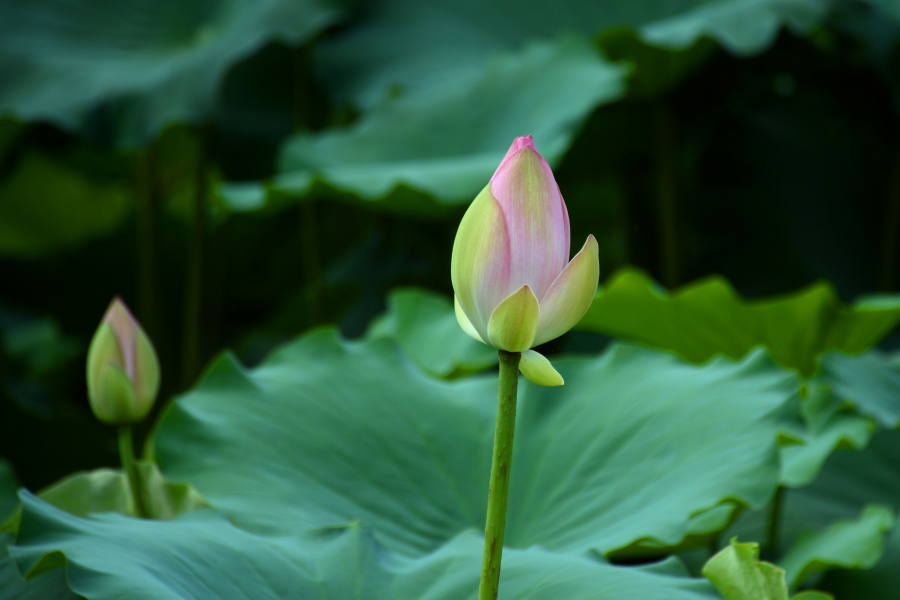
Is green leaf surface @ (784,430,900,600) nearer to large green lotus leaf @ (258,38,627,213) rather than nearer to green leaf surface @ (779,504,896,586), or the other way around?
green leaf surface @ (779,504,896,586)

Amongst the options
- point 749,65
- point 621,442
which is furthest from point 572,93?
point 621,442

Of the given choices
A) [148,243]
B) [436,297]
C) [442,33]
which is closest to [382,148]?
[442,33]

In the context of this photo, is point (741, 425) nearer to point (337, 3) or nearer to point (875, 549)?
point (875, 549)

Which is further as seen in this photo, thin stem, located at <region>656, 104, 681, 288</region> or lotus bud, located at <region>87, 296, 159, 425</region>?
thin stem, located at <region>656, 104, 681, 288</region>

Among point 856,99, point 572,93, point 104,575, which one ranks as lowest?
point 104,575

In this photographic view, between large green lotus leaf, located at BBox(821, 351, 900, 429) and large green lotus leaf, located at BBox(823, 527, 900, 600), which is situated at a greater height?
large green lotus leaf, located at BBox(821, 351, 900, 429)

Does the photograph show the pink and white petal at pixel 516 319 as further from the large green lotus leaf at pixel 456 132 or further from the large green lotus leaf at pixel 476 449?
the large green lotus leaf at pixel 456 132

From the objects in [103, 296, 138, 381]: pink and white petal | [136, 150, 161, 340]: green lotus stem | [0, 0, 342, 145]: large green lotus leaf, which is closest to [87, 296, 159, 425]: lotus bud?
[103, 296, 138, 381]: pink and white petal
